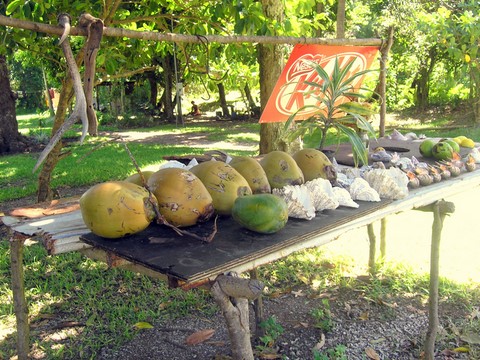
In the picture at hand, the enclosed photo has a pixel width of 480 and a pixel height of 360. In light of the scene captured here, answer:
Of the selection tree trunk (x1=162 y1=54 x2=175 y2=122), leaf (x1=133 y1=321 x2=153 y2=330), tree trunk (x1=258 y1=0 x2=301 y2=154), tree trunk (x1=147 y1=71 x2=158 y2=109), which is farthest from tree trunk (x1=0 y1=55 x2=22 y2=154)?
tree trunk (x1=147 y1=71 x2=158 y2=109)

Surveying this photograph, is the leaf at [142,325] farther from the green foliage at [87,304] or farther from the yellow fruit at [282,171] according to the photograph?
the yellow fruit at [282,171]

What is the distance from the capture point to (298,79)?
3148mm

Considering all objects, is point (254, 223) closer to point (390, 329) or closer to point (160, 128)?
point (390, 329)

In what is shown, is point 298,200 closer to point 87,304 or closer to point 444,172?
point 444,172

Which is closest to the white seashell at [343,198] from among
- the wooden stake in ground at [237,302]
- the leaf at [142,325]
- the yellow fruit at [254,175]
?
the yellow fruit at [254,175]

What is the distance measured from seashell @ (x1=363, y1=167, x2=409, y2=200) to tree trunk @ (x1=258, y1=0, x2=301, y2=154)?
258cm

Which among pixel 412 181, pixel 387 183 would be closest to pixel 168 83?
pixel 412 181

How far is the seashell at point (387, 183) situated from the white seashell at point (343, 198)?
0.23m

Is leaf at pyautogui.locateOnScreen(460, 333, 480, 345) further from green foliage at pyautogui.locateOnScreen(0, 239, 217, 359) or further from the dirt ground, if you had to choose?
green foliage at pyautogui.locateOnScreen(0, 239, 217, 359)

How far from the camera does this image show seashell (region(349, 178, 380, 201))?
2.13 m

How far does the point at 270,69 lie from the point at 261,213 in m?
3.63

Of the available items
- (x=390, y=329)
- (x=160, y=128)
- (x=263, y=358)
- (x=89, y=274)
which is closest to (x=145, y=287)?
(x=89, y=274)

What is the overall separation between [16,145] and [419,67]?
10980 millimetres

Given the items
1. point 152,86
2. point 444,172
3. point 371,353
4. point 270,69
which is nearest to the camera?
point 444,172
